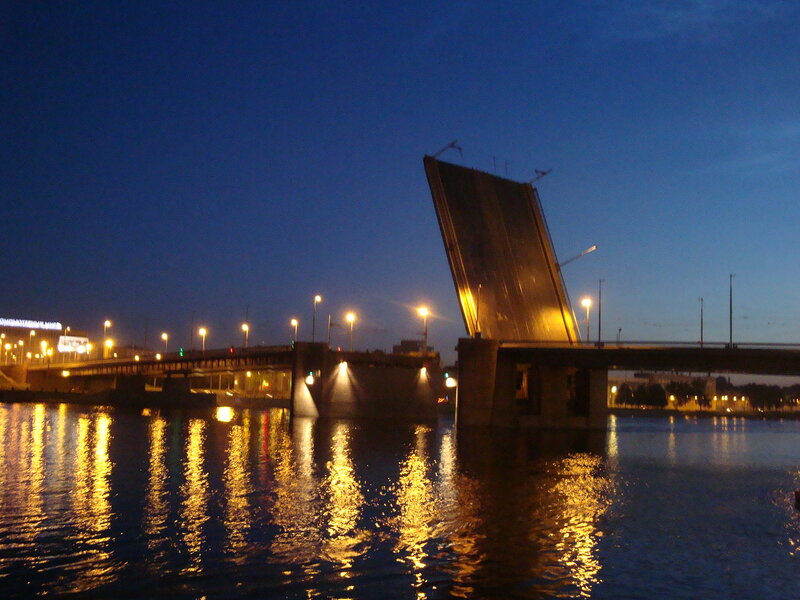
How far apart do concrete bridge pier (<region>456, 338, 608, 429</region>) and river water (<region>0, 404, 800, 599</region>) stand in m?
16.7

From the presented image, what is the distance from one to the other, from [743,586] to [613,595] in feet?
7.64

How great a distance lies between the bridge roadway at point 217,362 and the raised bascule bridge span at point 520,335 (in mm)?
9363

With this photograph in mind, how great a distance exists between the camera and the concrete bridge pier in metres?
49.6

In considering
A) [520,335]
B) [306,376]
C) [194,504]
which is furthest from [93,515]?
[306,376]

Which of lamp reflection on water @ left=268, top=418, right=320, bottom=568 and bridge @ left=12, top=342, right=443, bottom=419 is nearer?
lamp reflection on water @ left=268, top=418, right=320, bottom=568

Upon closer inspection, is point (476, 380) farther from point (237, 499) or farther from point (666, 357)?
point (237, 499)

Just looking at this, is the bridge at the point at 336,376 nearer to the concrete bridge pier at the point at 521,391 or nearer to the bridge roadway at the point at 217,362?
the bridge roadway at the point at 217,362

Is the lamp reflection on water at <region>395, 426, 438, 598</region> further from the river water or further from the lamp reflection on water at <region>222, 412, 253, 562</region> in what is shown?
the lamp reflection on water at <region>222, 412, 253, 562</region>

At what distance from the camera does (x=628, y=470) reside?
29.4 meters

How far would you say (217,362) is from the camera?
72.3 meters

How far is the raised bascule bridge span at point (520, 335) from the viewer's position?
4625 centimetres

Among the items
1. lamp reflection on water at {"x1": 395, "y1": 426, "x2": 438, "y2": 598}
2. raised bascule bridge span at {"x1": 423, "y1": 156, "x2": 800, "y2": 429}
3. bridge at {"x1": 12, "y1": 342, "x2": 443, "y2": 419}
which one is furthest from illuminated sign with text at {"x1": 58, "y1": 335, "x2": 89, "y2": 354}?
lamp reflection on water at {"x1": 395, "y1": 426, "x2": 438, "y2": 598}

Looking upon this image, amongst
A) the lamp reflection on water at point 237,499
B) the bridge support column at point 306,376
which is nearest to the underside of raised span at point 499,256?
the bridge support column at point 306,376

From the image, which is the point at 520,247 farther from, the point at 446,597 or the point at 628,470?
the point at 446,597
